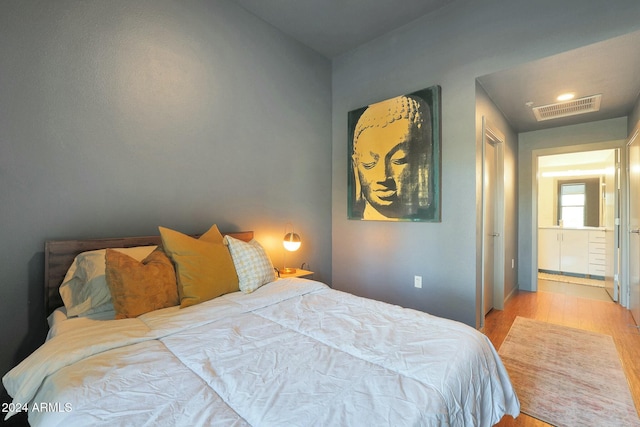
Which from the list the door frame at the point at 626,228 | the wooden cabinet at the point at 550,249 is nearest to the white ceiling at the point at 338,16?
the door frame at the point at 626,228

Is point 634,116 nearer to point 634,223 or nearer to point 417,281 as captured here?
point 634,223

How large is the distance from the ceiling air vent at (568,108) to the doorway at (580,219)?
0.85 m

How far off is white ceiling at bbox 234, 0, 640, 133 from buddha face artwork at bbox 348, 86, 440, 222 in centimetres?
60

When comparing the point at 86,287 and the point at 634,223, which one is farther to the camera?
the point at 634,223

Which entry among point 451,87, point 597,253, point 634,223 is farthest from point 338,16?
point 597,253

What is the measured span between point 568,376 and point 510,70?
2326 mm

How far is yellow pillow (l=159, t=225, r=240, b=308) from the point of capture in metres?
1.67

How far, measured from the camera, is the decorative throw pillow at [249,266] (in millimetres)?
1933

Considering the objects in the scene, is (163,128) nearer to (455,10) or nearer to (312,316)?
(312,316)

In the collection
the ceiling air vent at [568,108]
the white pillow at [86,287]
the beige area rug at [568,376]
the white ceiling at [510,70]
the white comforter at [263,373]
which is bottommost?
the beige area rug at [568,376]

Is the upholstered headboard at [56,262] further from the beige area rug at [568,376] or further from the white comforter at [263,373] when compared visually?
the beige area rug at [568,376]

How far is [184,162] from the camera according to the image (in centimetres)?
228

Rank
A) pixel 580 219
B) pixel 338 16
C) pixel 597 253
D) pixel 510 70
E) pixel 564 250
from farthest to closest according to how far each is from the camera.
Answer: pixel 580 219 < pixel 564 250 < pixel 597 253 < pixel 338 16 < pixel 510 70

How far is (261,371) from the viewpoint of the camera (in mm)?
976
